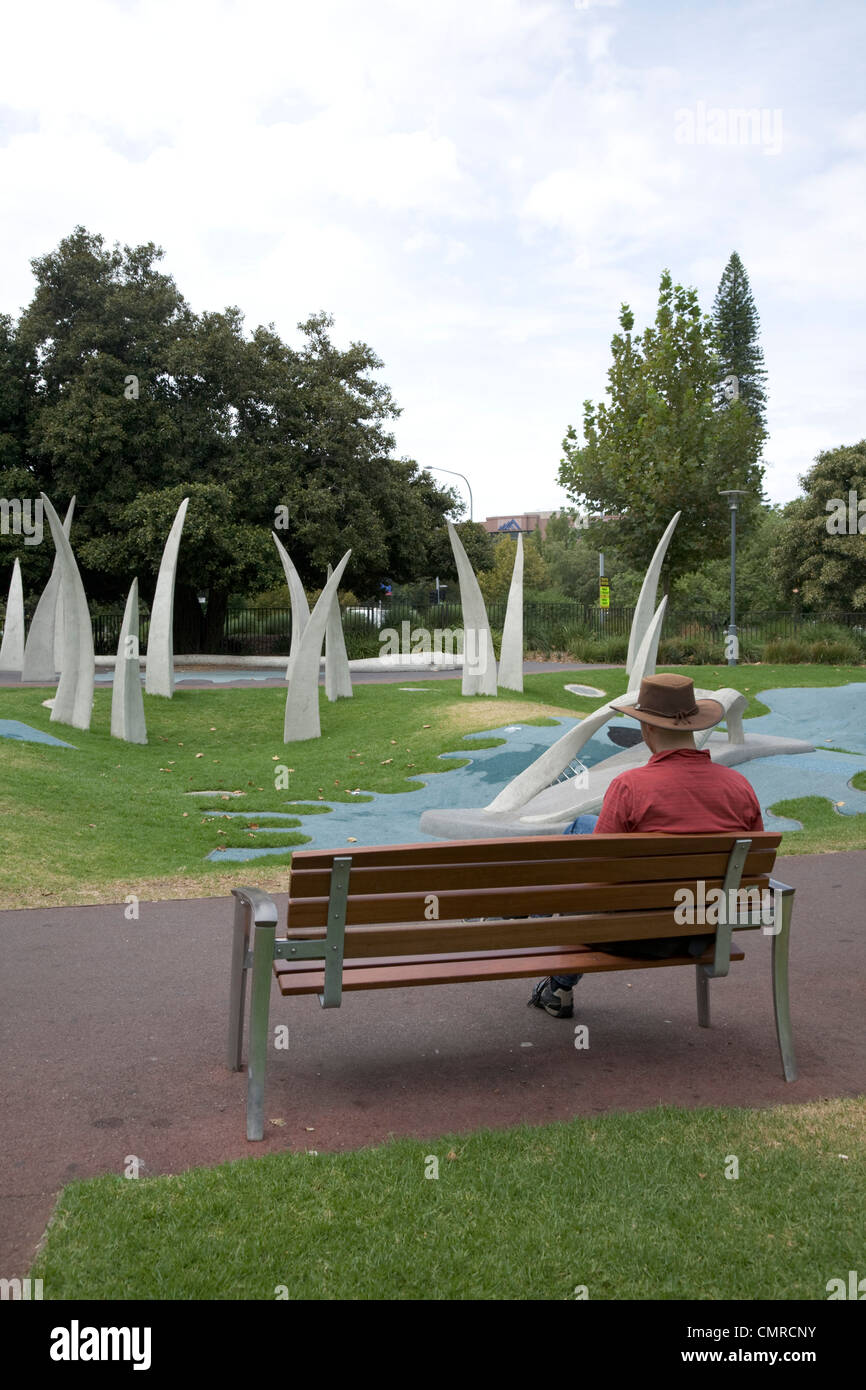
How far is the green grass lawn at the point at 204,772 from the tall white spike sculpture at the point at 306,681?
1.07 ft

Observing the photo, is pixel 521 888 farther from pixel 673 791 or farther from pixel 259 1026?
pixel 259 1026

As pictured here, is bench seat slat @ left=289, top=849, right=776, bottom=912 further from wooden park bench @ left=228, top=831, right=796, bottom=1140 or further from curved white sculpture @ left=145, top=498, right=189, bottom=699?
curved white sculpture @ left=145, top=498, right=189, bottom=699

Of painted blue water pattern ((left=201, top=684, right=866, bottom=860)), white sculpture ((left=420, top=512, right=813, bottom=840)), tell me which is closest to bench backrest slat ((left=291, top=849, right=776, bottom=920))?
white sculpture ((left=420, top=512, right=813, bottom=840))

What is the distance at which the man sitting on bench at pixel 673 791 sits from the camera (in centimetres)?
420

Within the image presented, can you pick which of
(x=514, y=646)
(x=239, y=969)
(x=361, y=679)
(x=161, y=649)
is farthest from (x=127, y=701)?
(x=239, y=969)

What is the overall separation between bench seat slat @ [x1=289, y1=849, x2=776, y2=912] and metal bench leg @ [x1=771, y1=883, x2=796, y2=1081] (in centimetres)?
17

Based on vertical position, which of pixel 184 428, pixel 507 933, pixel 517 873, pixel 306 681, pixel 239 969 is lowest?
pixel 239 969

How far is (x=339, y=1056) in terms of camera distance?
429 cm

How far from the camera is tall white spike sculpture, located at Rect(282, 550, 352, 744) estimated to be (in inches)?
706

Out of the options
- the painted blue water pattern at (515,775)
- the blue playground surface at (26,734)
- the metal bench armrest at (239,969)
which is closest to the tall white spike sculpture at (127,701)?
the blue playground surface at (26,734)

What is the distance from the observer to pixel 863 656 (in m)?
31.1

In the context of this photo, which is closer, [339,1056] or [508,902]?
[508,902]

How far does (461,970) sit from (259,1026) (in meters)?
0.77
